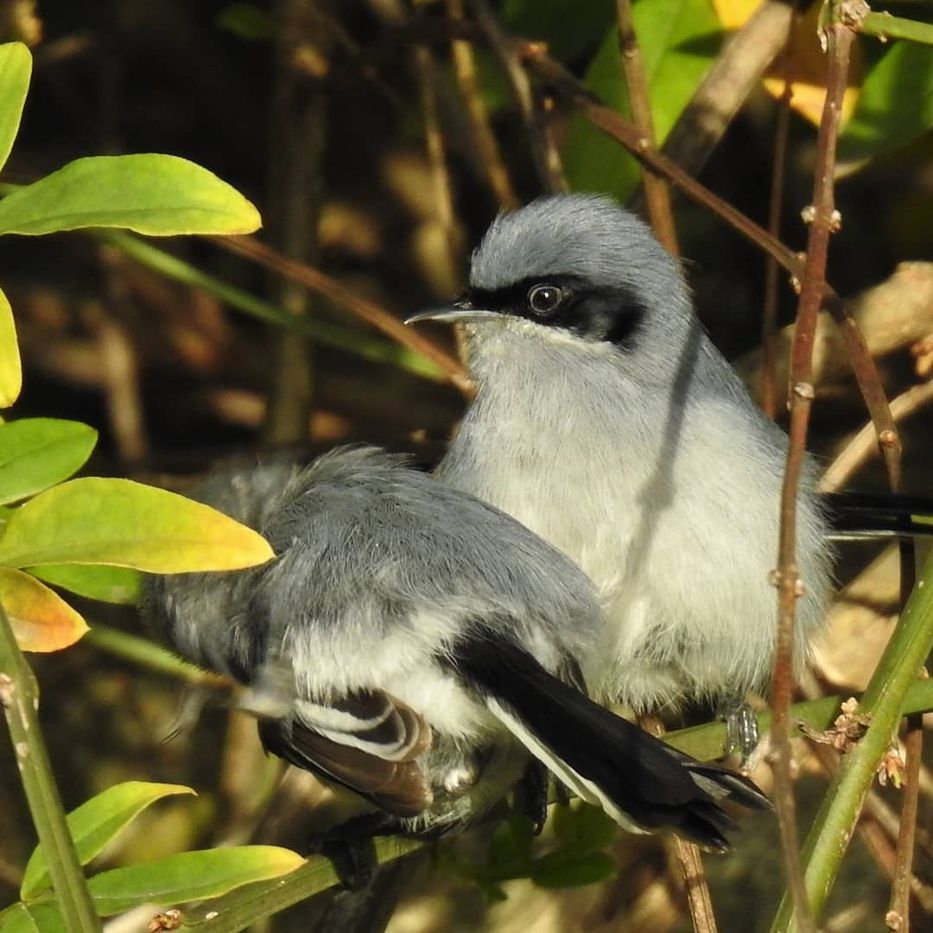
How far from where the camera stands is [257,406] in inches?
190

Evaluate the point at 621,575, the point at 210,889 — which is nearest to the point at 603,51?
the point at 621,575

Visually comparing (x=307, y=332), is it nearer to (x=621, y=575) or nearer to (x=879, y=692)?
(x=621, y=575)

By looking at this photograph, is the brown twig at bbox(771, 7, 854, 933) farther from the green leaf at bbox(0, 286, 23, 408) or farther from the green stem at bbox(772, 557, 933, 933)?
the green leaf at bbox(0, 286, 23, 408)

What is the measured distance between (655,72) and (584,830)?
1391 millimetres

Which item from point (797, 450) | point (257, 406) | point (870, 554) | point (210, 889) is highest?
point (797, 450)

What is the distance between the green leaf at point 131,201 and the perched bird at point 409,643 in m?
0.65

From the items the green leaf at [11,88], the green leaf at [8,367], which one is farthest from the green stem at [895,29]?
the green leaf at [8,367]

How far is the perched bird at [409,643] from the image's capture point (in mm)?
2066

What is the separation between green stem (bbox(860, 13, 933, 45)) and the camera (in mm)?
2166

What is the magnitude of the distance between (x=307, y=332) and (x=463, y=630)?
1.22 metres

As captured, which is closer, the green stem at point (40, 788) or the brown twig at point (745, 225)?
the green stem at point (40, 788)

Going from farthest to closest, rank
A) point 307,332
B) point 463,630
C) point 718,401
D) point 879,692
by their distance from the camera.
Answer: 1. point 307,332
2. point 718,401
3. point 463,630
4. point 879,692

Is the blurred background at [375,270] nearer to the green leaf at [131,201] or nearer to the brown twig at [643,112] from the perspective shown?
the brown twig at [643,112]

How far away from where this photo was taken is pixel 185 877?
1794 mm
